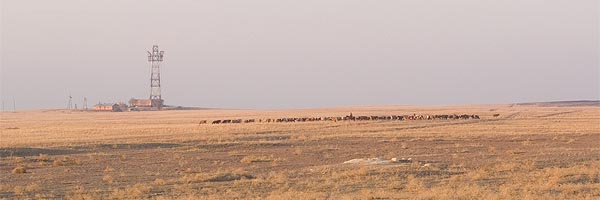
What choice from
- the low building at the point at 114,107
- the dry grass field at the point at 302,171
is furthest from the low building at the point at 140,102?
the dry grass field at the point at 302,171

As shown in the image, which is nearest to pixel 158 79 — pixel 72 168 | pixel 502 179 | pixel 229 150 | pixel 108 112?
pixel 108 112

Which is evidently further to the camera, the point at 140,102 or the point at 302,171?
the point at 140,102

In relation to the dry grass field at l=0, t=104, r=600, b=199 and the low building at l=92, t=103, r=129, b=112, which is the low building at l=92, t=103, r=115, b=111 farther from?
the dry grass field at l=0, t=104, r=600, b=199

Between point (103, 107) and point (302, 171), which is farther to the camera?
point (103, 107)

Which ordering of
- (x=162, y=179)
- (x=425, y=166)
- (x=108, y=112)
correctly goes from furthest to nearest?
1. (x=108, y=112)
2. (x=425, y=166)
3. (x=162, y=179)

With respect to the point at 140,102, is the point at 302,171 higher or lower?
lower

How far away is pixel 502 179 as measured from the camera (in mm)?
24625

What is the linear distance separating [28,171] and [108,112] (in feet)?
429

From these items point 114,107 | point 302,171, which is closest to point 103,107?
point 114,107

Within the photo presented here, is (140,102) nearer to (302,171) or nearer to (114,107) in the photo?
(114,107)

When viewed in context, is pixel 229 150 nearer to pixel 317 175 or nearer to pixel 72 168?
pixel 72 168

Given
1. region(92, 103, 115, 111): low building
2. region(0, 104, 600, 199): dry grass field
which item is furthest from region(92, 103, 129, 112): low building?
region(0, 104, 600, 199): dry grass field

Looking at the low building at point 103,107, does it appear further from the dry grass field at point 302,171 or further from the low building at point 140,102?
the dry grass field at point 302,171

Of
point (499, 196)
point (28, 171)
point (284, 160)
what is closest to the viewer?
point (499, 196)
